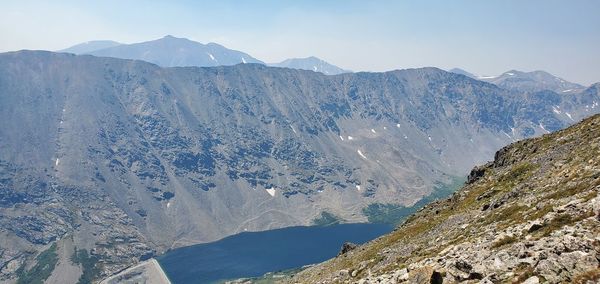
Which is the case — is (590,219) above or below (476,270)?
above

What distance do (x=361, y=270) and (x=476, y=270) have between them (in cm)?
3618

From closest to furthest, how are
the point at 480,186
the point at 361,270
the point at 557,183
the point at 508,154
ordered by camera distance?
the point at 557,183 → the point at 361,270 → the point at 480,186 → the point at 508,154

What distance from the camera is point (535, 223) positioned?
32656 millimetres

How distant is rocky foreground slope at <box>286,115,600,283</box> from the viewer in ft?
77.8

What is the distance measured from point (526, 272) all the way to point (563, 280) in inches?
92.7

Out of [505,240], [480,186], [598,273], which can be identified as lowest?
[480,186]

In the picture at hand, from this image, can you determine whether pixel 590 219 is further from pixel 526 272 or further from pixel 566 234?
pixel 526 272

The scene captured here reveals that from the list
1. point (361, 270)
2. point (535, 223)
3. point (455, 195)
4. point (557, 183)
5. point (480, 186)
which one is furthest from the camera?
point (455, 195)

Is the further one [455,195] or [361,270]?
[455,195]

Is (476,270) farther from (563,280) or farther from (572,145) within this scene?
(572,145)

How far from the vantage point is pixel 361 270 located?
205ft

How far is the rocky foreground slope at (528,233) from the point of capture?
23719 mm

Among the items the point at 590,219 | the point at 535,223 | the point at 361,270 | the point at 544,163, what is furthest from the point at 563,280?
Result: the point at 544,163

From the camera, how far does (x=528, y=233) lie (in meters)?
32.4
